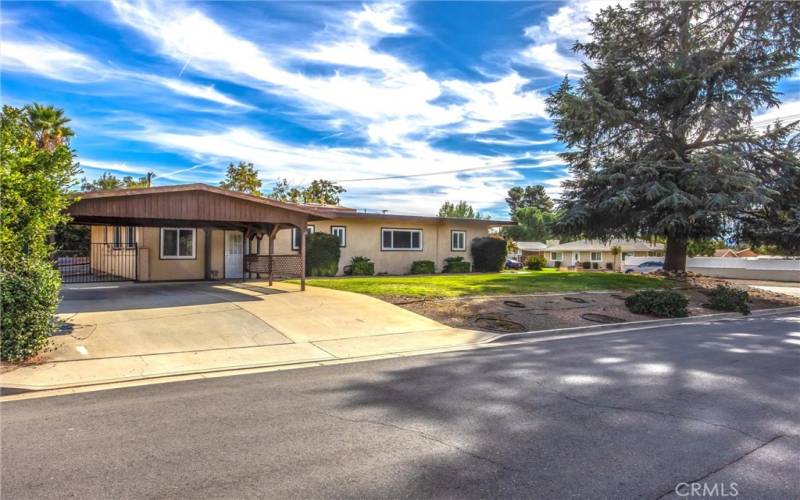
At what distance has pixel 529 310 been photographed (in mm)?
12547

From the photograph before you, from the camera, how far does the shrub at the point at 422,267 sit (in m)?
23.4

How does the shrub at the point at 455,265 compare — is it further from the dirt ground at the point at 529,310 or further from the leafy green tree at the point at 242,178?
the leafy green tree at the point at 242,178

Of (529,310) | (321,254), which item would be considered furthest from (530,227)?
(529,310)

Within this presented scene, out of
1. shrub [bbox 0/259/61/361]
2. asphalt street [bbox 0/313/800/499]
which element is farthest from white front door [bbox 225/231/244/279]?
asphalt street [bbox 0/313/800/499]

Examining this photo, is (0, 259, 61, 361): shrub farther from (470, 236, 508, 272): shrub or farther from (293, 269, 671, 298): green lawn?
(470, 236, 508, 272): shrub

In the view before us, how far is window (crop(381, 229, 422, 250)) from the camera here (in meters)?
23.1

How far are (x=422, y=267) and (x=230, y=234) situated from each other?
29.7 ft

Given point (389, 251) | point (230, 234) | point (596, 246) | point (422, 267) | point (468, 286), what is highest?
point (230, 234)

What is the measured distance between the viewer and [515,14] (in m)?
14.4

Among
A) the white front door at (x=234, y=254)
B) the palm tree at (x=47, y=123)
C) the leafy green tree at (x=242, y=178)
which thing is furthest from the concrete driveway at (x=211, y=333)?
the leafy green tree at (x=242, y=178)

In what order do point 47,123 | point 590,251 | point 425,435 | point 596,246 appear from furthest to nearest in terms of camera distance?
1. point 590,251
2. point 596,246
3. point 47,123
4. point 425,435

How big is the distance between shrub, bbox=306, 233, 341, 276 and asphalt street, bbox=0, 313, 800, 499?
13279 mm

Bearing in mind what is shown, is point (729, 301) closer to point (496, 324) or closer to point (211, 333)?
point (496, 324)

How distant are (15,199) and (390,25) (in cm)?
1087
